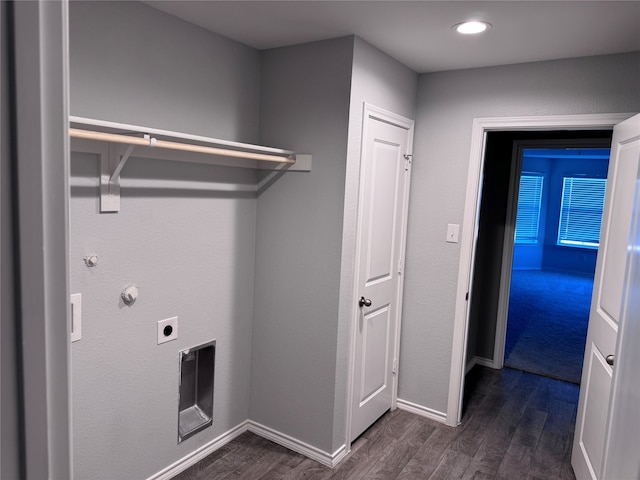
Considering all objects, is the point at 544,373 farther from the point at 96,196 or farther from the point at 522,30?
the point at 96,196

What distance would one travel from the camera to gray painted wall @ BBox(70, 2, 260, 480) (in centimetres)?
195

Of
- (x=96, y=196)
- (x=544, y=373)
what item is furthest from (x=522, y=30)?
(x=544, y=373)

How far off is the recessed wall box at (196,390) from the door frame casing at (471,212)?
159 cm

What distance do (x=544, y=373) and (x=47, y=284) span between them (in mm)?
4467

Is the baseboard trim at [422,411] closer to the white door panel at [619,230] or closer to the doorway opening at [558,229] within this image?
the white door panel at [619,230]

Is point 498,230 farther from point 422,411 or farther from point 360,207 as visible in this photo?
point 360,207

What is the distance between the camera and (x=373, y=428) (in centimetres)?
308

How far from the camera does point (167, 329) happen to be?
2361 mm

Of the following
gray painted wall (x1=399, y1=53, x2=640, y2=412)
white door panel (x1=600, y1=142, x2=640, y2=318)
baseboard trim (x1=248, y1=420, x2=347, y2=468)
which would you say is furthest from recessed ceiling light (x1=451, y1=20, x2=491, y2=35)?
baseboard trim (x1=248, y1=420, x2=347, y2=468)

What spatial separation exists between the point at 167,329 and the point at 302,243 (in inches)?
33.6

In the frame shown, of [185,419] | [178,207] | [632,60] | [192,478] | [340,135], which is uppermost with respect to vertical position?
[632,60]

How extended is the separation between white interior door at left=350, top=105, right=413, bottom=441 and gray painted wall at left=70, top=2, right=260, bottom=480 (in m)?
0.68

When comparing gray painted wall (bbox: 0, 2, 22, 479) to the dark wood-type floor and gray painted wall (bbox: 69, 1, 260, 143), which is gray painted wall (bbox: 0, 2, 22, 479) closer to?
gray painted wall (bbox: 69, 1, 260, 143)

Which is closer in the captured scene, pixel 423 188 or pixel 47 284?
pixel 47 284
